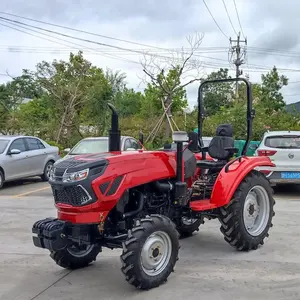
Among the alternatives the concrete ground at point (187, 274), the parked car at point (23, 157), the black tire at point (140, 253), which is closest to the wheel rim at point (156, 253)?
the black tire at point (140, 253)

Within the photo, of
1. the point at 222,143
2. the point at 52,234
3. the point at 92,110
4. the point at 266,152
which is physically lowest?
the point at 52,234

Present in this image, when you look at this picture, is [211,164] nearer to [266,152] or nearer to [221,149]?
[221,149]

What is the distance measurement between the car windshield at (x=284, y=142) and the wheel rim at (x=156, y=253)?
20.9ft

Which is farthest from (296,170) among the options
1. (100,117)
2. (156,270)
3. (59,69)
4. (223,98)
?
(223,98)

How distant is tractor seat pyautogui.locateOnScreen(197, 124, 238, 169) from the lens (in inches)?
230

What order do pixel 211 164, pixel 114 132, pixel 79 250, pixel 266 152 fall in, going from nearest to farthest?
pixel 114 132, pixel 79 250, pixel 211 164, pixel 266 152

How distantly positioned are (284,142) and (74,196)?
23.1ft

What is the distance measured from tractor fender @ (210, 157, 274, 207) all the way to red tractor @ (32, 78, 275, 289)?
12 mm

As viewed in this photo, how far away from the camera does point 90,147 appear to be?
11609 mm

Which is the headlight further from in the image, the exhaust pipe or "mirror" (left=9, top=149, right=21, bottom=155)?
"mirror" (left=9, top=149, right=21, bottom=155)

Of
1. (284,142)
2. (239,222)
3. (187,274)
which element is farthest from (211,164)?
(284,142)

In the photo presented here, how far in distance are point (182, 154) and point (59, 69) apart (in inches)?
812

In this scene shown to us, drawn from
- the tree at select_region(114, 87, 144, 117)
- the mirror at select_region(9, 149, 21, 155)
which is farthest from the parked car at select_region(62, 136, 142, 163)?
the tree at select_region(114, 87, 144, 117)

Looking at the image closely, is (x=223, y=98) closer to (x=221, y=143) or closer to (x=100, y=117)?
(x=100, y=117)
